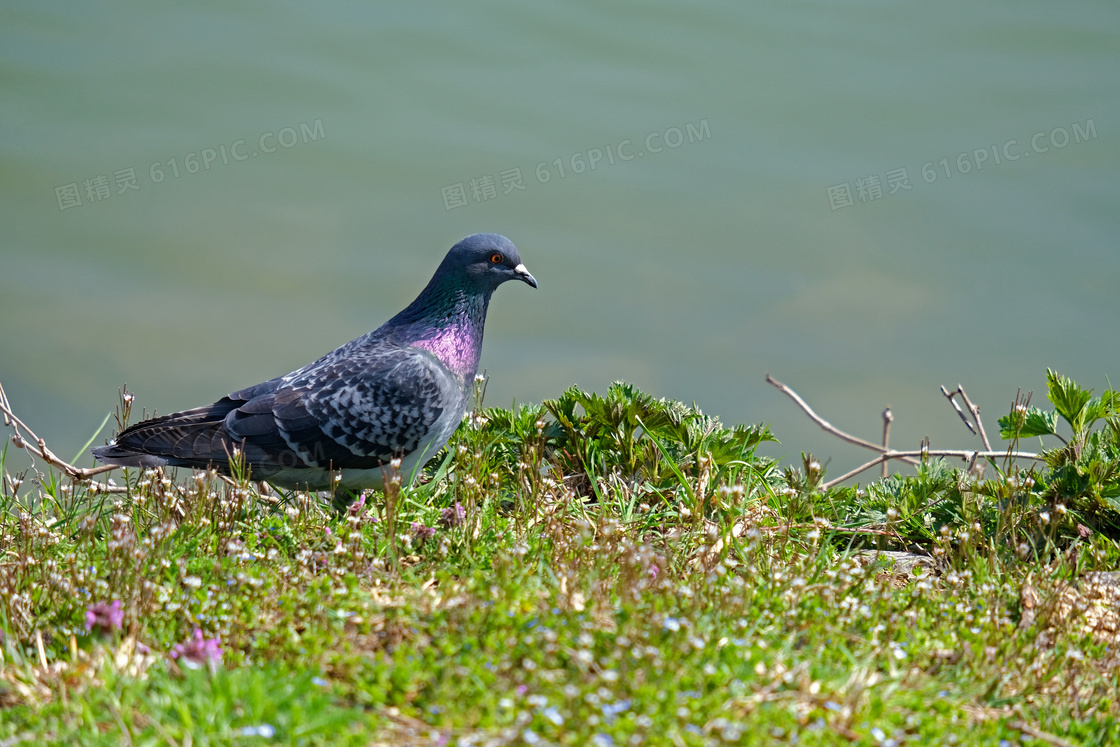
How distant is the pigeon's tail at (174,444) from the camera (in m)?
5.99

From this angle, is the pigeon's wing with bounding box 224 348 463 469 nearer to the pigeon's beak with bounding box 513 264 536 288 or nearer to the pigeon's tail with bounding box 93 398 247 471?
the pigeon's tail with bounding box 93 398 247 471

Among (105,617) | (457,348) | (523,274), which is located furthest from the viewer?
(523,274)

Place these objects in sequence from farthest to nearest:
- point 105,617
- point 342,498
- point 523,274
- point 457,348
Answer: point 523,274, point 457,348, point 342,498, point 105,617

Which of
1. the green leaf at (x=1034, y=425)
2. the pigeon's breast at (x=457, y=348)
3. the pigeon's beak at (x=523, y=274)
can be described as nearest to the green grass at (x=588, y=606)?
the green leaf at (x=1034, y=425)

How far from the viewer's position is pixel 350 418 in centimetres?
605

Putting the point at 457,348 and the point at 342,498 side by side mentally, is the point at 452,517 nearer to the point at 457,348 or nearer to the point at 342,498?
the point at 342,498

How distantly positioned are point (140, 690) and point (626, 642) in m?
1.70

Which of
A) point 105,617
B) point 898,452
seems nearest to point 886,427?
point 898,452

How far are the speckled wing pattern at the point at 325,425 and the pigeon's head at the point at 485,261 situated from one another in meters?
0.73

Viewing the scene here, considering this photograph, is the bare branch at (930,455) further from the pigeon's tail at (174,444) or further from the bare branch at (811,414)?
the pigeon's tail at (174,444)

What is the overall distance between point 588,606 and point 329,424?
289 centimetres

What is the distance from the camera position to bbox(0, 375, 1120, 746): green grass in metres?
3.18

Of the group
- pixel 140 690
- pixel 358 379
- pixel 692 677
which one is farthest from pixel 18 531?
pixel 692 677

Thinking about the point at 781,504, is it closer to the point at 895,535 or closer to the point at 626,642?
the point at 895,535
